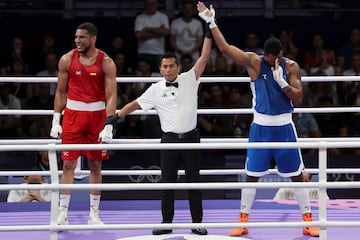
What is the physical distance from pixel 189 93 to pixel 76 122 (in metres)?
0.89

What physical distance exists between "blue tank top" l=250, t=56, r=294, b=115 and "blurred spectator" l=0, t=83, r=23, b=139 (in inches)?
165

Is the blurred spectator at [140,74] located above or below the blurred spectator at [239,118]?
above

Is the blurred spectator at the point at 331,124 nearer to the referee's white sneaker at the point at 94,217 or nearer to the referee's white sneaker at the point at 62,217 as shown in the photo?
the referee's white sneaker at the point at 94,217

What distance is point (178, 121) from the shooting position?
20.9 ft

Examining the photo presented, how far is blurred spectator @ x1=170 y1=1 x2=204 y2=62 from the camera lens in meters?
10.9

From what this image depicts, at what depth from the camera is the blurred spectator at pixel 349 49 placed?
11148 millimetres

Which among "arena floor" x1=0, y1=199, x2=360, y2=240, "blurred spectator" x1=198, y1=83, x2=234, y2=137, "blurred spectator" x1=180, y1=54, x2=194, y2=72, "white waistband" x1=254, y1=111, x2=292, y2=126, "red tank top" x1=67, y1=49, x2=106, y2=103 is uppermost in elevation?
"blurred spectator" x1=180, y1=54, x2=194, y2=72

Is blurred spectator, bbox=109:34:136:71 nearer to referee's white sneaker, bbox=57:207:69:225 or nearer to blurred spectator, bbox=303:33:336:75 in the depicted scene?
blurred spectator, bbox=303:33:336:75

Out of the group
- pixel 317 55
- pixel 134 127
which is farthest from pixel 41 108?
pixel 317 55

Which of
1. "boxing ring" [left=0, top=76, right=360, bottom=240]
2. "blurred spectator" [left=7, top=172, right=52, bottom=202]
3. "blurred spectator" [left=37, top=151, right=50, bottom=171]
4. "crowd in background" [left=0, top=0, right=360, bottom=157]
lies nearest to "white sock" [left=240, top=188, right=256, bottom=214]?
"boxing ring" [left=0, top=76, right=360, bottom=240]

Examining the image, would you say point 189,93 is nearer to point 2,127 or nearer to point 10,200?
point 10,200

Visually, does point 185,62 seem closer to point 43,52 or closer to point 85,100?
point 43,52

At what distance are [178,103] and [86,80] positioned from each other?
2.41 feet

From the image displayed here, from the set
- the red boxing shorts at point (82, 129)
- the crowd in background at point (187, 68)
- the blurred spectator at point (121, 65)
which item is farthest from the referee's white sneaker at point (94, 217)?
the blurred spectator at point (121, 65)
